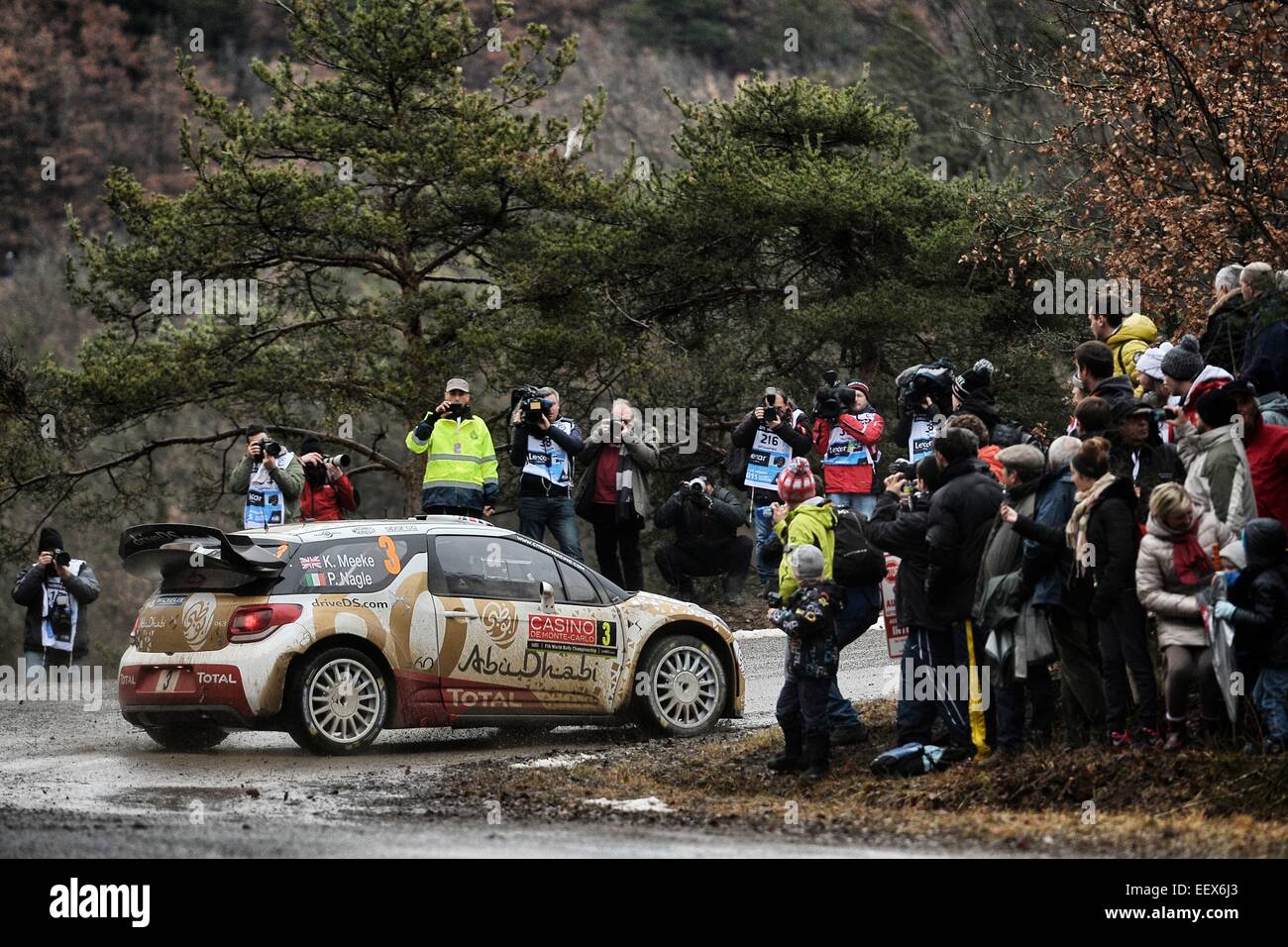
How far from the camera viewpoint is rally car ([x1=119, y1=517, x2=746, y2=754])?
474 inches

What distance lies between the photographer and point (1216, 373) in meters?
10.8

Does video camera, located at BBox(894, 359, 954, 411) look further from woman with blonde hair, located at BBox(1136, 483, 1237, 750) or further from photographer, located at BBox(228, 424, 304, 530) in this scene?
photographer, located at BBox(228, 424, 304, 530)

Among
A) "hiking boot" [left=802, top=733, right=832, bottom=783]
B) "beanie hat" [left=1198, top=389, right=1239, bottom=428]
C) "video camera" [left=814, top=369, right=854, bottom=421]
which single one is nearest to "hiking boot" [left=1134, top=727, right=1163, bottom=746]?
"beanie hat" [left=1198, top=389, right=1239, bottom=428]

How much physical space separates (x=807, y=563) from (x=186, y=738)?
524 cm

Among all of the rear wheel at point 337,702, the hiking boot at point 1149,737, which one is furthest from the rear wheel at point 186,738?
the hiking boot at point 1149,737

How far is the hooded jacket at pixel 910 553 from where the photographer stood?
1102cm

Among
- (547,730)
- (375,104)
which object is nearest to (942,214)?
(375,104)

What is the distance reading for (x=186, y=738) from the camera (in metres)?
13.1

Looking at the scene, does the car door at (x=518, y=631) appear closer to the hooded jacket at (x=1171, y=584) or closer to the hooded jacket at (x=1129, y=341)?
the hooded jacket at (x=1129, y=341)

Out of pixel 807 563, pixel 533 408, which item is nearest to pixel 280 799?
pixel 807 563

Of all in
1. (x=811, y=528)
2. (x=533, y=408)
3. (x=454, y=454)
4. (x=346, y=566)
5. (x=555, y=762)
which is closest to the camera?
(x=811, y=528)

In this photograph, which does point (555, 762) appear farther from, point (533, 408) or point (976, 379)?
point (533, 408)
